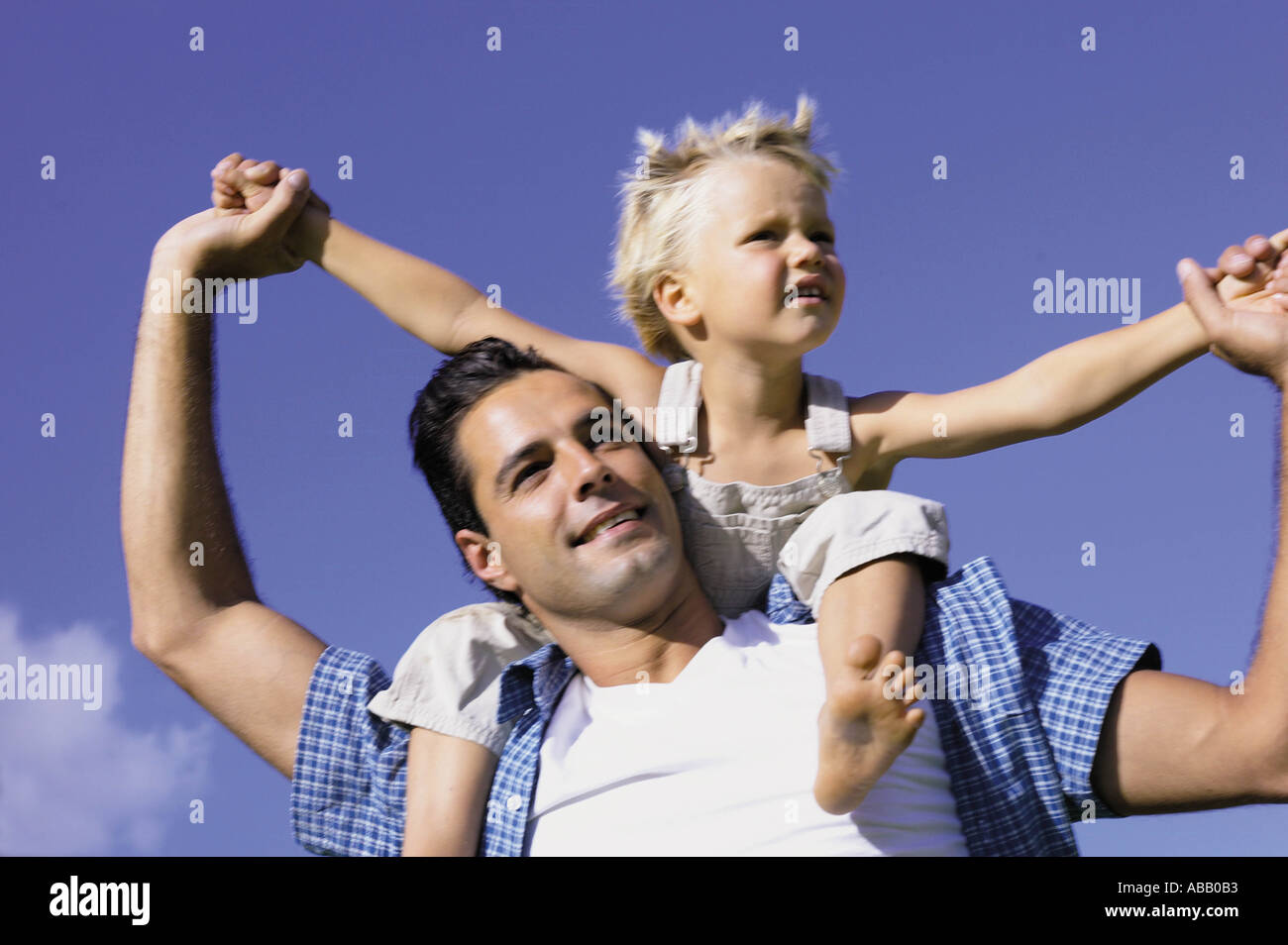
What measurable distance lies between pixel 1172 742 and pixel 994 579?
0.47 metres

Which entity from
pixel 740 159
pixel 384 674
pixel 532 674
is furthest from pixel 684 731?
pixel 740 159

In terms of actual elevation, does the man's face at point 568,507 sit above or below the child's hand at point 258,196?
below

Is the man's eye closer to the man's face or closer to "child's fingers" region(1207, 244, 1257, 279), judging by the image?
the man's face

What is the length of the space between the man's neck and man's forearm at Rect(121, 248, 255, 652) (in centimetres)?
78

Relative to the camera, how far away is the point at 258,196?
3.23 m

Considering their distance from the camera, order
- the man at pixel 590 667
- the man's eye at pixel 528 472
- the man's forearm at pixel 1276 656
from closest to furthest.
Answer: the man's forearm at pixel 1276 656 < the man at pixel 590 667 < the man's eye at pixel 528 472

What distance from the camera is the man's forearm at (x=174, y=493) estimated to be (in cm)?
306

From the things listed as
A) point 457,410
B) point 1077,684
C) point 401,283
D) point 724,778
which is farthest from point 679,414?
point 1077,684

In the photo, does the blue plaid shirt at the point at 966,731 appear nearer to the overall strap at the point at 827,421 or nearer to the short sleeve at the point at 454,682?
the short sleeve at the point at 454,682

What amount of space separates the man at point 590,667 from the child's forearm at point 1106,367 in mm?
100

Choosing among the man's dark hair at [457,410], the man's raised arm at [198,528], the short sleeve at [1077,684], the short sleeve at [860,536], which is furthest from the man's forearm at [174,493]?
the short sleeve at [1077,684]

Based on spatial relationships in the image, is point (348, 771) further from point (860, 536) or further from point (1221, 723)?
point (1221, 723)
